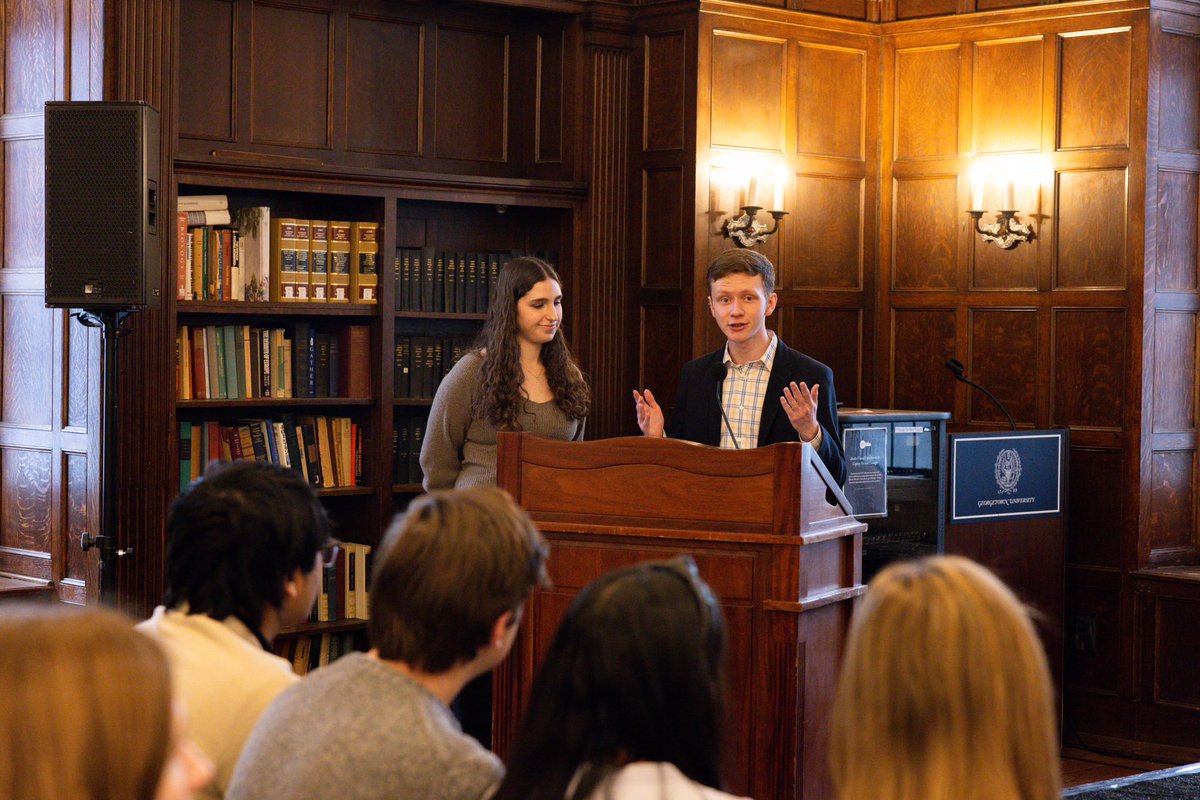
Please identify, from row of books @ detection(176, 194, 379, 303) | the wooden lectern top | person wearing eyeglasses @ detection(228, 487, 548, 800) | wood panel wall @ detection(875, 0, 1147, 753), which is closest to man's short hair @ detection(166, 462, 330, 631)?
person wearing eyeglasses @ detection(228, 487, 548, 800)

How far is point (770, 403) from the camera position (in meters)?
3.98

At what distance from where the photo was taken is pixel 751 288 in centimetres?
395

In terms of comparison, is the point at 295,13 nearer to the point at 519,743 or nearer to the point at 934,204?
the point at 934,204

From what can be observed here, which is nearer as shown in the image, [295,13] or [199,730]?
[199,730]

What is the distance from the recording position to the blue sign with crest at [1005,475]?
5410 mm

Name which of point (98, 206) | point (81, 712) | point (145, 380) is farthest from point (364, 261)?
point (81, 712)

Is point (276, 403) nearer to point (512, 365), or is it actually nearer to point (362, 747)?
point (512, 365)

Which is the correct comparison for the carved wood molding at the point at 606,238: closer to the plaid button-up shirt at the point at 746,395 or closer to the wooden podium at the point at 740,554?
the plaid button-up shirt at the point at 746,395

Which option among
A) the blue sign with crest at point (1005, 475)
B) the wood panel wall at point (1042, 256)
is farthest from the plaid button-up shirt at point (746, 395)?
the wood panel wall at point (1042, 256)

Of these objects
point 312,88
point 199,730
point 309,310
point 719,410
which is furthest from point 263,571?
point 312,88

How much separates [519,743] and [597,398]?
174 inches

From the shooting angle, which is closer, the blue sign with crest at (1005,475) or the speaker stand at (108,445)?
the speaker stand at (108,445)

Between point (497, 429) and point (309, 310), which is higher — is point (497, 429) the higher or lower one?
the lower one

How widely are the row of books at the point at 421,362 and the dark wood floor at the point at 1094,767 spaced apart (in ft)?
9.03
